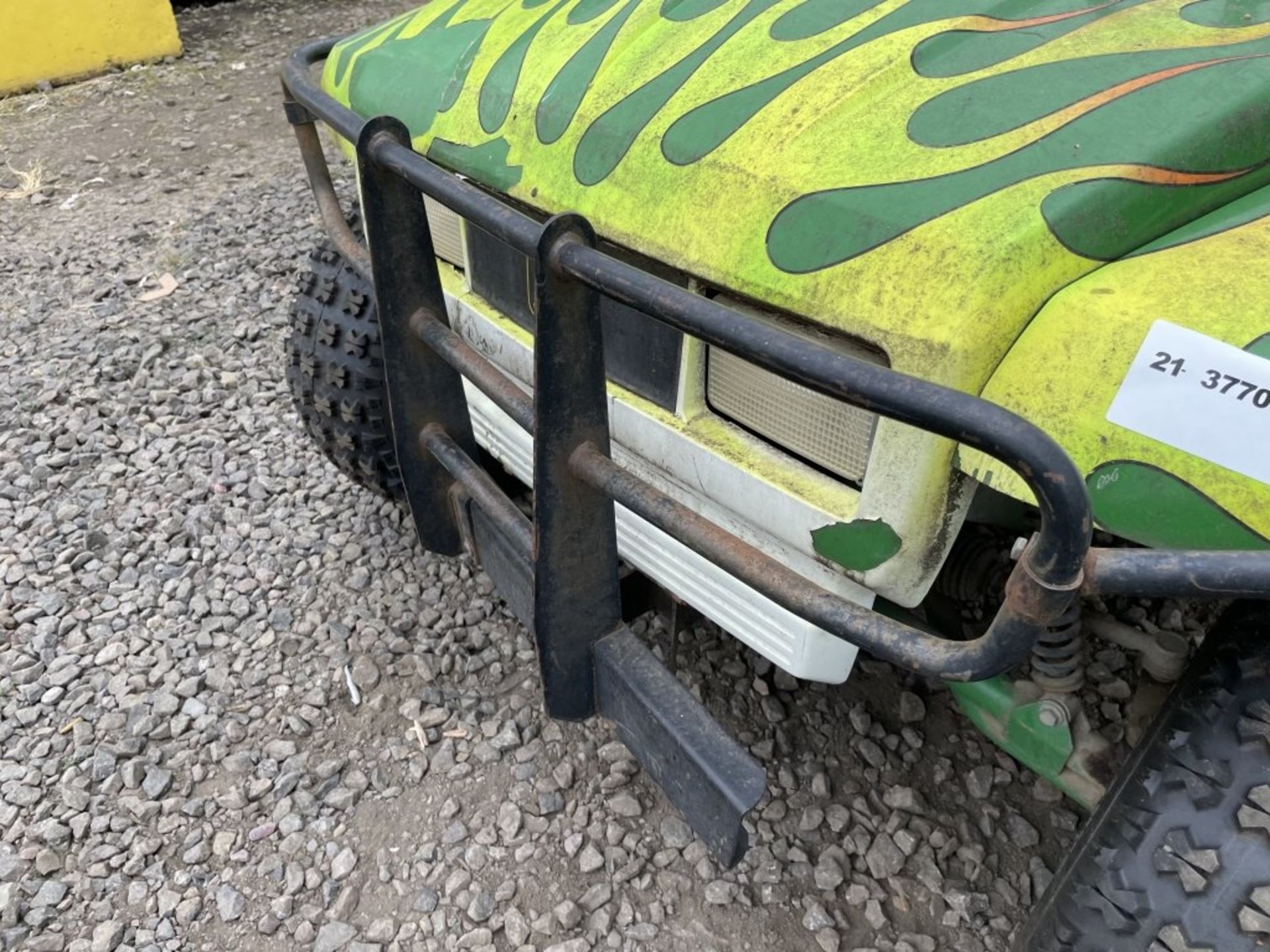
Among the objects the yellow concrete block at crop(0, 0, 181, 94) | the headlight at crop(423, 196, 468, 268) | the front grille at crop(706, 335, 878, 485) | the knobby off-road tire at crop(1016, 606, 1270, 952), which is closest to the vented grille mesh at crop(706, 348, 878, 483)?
the front grille at crop(706, 335, 878, 485)

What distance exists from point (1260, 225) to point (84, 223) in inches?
193

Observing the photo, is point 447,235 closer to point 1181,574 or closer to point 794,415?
point 794,415

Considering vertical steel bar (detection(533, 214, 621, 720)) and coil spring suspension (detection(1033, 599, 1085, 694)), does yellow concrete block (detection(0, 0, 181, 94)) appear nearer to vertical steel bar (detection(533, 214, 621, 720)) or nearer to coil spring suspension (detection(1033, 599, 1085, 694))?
vertical steel bar (detection(533, 214, 621, 720))

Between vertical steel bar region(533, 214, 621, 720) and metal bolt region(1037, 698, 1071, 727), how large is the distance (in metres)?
0.65

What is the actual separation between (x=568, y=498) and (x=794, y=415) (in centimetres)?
34

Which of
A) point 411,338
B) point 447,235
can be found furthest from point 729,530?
point 447,235

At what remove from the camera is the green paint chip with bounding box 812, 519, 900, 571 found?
1.33 m

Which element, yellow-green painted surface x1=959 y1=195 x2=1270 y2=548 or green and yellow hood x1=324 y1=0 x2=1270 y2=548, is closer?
yellow-green painted surface x1=959 y1=195 x2=1270 y2=548

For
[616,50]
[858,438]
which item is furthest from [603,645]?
[616,50]

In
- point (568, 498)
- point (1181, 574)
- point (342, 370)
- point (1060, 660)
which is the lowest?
point (342, 370)

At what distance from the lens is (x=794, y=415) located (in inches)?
57.4

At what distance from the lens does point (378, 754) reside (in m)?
2.24

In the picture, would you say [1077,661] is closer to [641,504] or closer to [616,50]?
[641,504]

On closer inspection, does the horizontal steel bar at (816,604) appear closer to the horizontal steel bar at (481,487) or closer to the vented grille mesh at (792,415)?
the vented grille mesh at (792,415)
